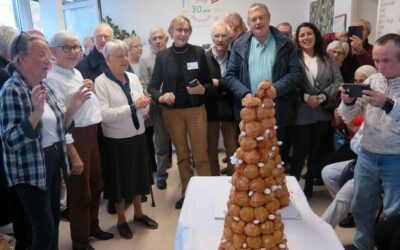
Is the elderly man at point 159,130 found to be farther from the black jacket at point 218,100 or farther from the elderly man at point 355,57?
the elderly man at point 355,57

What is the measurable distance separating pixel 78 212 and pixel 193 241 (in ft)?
4.34

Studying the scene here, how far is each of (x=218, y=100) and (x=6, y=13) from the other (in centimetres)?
324

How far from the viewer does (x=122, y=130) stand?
229 centimetres

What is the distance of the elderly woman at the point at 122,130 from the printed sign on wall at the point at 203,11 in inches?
187

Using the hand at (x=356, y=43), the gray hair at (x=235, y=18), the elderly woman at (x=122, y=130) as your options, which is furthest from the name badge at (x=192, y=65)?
the hand at (x=356, y=43)

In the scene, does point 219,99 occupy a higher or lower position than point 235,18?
lower

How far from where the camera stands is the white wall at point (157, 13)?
6555 millimetres

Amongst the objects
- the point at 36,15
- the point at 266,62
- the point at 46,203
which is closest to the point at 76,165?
the point at 46,203

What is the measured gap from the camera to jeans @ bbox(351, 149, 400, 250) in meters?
1.72

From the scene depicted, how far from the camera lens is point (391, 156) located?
170 cm

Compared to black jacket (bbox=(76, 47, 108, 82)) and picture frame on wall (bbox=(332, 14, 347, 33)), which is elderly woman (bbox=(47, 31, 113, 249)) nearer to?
black jacket (bbox=(76, 47, 108, 82))

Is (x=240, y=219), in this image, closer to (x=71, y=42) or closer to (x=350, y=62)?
(x=71, y=42)

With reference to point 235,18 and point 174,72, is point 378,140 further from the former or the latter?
point 235,18

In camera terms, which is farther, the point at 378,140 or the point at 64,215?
the point at 64,215
